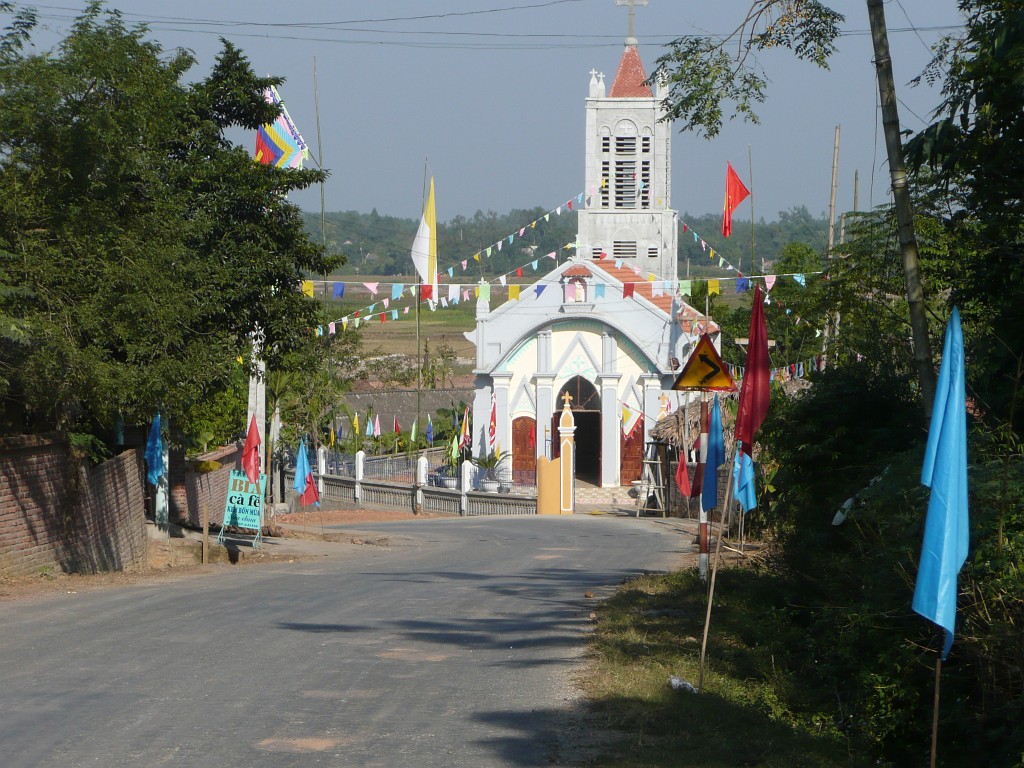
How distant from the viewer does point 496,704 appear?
8852 millimetres

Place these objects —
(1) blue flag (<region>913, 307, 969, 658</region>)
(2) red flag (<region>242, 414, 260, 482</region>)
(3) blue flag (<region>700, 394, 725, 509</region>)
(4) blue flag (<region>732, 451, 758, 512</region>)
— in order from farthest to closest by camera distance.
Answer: (2) red flag (<region>242, 414, 260, 482</region>) → (3) blue flag (<region>700, 394, 725, 509</region>) → (4) blue flag (<region>732, 451, 758, 512</region>) → (1) blue flag (<region>913, 307, 969, 658</region>)

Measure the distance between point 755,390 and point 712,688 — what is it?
105 inches

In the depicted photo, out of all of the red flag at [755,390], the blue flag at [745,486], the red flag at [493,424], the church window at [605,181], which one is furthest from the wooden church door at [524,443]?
the red flag at [755,390]

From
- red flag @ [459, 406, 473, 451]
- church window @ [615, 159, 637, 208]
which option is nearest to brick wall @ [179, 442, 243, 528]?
red flag @ [459, 406, 473, 451]

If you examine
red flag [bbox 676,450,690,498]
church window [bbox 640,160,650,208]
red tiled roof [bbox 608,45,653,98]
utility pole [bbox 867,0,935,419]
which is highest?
red tiled roof [bbox 608,45,653,98]

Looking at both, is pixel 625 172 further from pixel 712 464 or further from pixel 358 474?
pixel 712 464

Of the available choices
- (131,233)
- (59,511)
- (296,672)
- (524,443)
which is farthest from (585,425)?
(296,672)


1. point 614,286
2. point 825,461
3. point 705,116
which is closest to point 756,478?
point 825,461

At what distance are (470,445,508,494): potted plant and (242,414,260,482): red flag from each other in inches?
786

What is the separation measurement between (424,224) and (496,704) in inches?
1360

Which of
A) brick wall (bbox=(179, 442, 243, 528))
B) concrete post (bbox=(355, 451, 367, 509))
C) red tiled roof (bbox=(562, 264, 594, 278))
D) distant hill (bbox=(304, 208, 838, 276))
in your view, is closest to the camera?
brick wall (bbox=(179, 442, 243, 528))

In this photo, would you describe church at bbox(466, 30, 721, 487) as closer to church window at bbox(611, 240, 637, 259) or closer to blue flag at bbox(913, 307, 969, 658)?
church window at bbox(611, 240, 637, 259)

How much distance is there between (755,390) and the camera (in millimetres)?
10805

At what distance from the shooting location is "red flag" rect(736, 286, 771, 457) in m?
10.8
